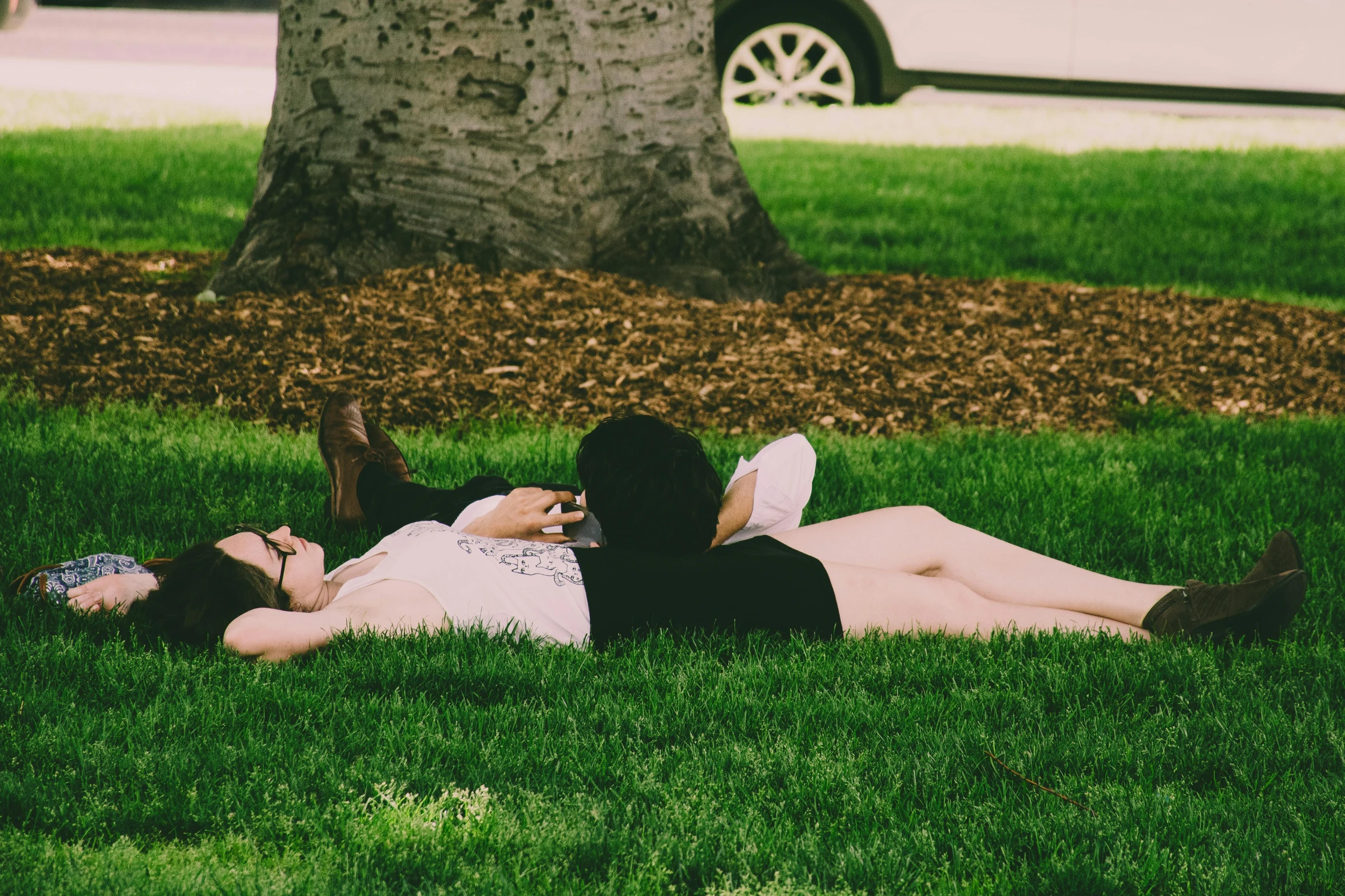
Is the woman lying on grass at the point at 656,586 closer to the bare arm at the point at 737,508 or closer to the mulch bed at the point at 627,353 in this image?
the bare arm at the point at 737,508

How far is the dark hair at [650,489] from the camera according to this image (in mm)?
3361

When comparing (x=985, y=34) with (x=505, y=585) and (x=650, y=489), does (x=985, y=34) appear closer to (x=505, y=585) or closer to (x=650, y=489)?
(x=650, y=489)

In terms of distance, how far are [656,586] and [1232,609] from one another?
1577mm

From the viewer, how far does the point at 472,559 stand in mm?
3279

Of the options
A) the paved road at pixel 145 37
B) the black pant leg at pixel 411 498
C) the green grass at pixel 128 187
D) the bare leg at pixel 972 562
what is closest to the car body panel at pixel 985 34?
the green grass at pixel 128 187

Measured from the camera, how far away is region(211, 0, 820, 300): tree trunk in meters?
6.17

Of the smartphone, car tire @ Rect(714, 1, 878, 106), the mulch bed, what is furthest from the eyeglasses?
car tire @ Rect(714, 1, 878, 106)

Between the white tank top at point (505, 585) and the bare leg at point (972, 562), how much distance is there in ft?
2.31

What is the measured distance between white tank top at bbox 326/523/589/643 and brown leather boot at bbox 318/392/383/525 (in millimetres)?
983

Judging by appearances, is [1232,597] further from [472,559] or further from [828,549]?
[472,559]

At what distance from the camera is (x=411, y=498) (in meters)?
4.11

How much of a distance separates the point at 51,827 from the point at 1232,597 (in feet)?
9.68

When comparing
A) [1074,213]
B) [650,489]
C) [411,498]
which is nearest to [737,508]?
[650,489]

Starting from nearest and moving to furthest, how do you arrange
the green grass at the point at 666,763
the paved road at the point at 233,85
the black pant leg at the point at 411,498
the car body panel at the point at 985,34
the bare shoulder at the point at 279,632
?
the green grass at the point at 666,763 < the bare shoulder at the point at 279,632 < the black pant leg at the point at 411,498 < the car body panel at the point at 985,34 < the paved road at the point at 233,85
